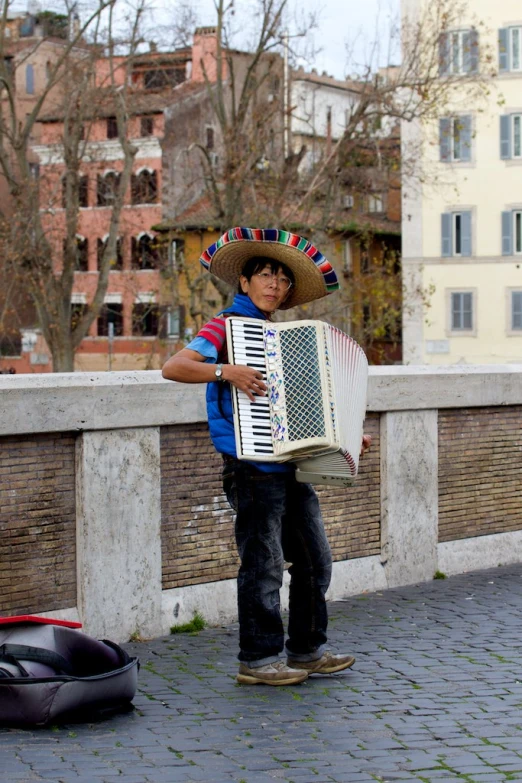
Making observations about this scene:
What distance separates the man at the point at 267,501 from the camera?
5844 mm

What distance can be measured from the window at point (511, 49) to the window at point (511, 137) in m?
1.89

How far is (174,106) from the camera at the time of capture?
57375 millimetres

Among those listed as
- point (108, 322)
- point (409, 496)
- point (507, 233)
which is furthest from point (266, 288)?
point (108, 322)

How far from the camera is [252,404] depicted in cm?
563

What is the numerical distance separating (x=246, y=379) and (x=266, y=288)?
0.54m

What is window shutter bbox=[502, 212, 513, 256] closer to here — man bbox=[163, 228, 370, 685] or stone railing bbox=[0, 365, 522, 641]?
stone railing bbox=[0, 365, 522, 641]

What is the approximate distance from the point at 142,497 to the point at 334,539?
1530 mm

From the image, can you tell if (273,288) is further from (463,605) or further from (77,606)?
(463,605)

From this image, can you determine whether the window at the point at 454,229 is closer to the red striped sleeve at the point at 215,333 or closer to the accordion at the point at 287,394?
the red striped sleeve at the point at 215,333

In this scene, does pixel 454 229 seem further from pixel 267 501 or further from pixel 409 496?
pixel 267 501

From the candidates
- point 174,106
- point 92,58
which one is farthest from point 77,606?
point 174,106

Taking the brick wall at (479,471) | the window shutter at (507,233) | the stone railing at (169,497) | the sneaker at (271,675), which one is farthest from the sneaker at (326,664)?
the window shutter at (507,233)

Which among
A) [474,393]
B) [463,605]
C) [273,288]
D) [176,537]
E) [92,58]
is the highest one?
[92,58]

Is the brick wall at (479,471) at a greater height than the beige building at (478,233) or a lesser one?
lesser
